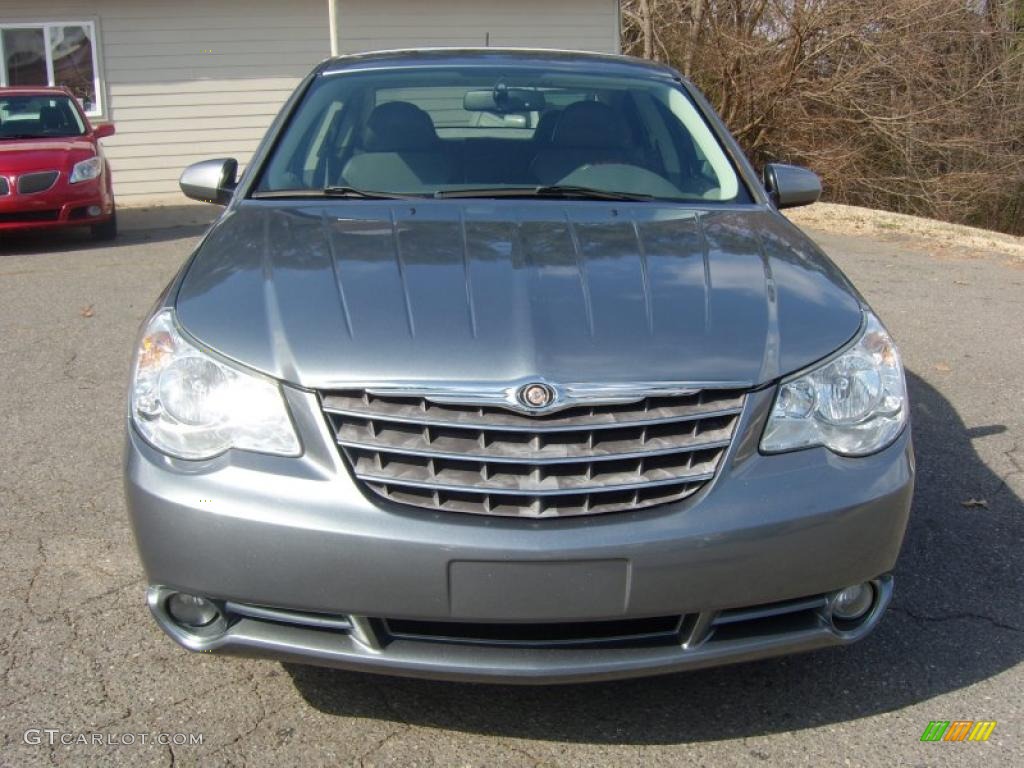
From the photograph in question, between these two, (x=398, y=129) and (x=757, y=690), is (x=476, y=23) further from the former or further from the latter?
(x=757, y=690)

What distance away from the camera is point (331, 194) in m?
3.93

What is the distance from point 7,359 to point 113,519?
290 cm

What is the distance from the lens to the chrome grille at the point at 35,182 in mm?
10875

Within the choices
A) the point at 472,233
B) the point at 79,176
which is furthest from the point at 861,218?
the point at 472,233

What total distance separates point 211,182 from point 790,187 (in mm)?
2191

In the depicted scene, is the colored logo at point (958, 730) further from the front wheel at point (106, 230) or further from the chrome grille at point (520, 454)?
the front wheel at point (106, 230)

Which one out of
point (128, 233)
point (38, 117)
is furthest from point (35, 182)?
point (128, 233)

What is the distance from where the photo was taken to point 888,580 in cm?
292

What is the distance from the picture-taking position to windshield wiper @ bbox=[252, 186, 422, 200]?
12.8 feet

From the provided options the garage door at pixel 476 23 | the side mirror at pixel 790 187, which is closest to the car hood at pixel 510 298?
the side mirror at pixel 790 187

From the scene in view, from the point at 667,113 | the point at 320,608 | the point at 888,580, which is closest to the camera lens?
the point at 320,608

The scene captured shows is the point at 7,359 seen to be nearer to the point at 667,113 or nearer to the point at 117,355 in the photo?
the point at 117,355

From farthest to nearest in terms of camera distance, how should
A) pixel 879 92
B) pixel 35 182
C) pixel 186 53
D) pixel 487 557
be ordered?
pixel 186 53, pixel 879 92, pixel 35 182, pixel 487 557

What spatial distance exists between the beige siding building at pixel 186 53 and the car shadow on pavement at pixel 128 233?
1728 millimetres
